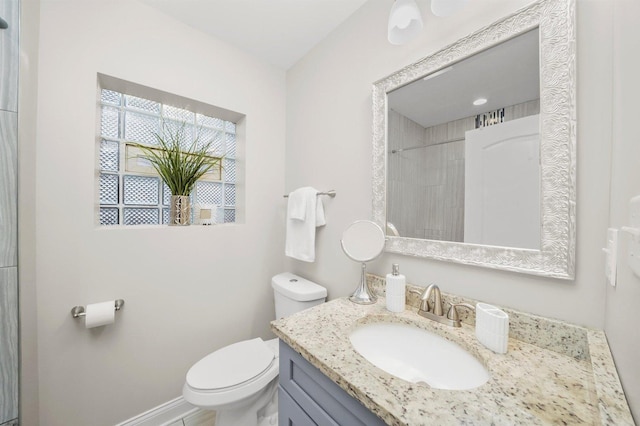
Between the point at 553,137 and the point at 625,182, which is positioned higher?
the point at 553,137

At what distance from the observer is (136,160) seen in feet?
4.65

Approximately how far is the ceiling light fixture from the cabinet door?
136cm

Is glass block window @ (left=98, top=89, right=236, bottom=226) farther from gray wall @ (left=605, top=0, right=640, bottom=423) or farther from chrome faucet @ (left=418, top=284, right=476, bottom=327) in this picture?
gray wall @ (left=605, top=0, right=640, bottom=423)

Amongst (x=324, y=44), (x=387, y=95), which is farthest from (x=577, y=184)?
(x=324, y=44)

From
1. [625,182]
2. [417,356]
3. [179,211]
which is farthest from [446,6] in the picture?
[179,211]

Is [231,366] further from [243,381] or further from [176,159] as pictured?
[176,159]

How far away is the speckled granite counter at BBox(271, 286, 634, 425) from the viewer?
456 mm

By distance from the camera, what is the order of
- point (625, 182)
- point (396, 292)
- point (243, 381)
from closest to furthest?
point (625, 182), point (396, 292), point (243, 381)

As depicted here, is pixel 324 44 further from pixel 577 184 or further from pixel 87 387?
pixel 87 387

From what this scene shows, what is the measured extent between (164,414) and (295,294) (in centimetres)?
99

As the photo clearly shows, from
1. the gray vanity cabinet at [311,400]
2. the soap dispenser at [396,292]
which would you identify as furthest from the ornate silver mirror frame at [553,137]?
the gray vanity cabinet at [311,400]

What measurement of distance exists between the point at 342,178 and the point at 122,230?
118cm

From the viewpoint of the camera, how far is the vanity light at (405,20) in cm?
85

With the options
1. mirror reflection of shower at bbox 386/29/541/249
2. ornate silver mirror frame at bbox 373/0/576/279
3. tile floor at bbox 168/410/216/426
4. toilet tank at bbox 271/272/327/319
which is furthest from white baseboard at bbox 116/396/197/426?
ornate silver mirror frame at bbox 373/0/576/279
